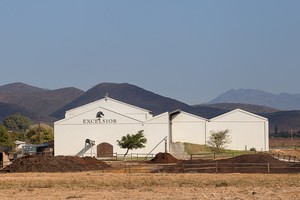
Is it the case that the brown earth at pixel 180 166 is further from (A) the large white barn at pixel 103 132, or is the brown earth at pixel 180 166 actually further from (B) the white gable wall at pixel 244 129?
(B) the white gable wall at pixel 244 129

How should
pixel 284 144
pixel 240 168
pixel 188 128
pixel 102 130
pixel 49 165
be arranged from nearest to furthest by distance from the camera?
pixel 240 168
pixel 49 165
pixel 102 130
pixel 188 128
pixel 284 144

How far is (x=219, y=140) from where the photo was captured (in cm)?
10756

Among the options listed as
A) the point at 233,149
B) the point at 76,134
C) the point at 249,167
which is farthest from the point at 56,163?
the point at 233,149

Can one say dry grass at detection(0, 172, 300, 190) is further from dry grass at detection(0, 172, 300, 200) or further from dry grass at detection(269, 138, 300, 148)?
dry grass at detection(269, 138, 300, 148)

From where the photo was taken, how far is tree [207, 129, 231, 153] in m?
107

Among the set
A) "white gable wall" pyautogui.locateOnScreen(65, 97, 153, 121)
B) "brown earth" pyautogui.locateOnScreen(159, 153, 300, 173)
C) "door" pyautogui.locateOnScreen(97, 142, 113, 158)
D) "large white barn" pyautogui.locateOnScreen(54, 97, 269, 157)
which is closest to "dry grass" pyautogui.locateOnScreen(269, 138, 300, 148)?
"white gable wall" pyautogui.locateOnScreen(65, 97, 153, 121)

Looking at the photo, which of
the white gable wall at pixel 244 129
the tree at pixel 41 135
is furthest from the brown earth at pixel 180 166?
the tree at pixel 41 135

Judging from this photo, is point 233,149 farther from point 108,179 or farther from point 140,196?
point 140,196

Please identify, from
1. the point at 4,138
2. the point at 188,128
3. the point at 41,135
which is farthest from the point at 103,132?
the point at 41,135

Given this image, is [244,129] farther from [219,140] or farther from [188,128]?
[188,128]

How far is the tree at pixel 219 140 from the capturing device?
351ft

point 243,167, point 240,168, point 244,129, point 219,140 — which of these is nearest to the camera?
point 240,168

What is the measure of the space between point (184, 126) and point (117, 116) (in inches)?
649

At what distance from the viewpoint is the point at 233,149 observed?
364 feet
